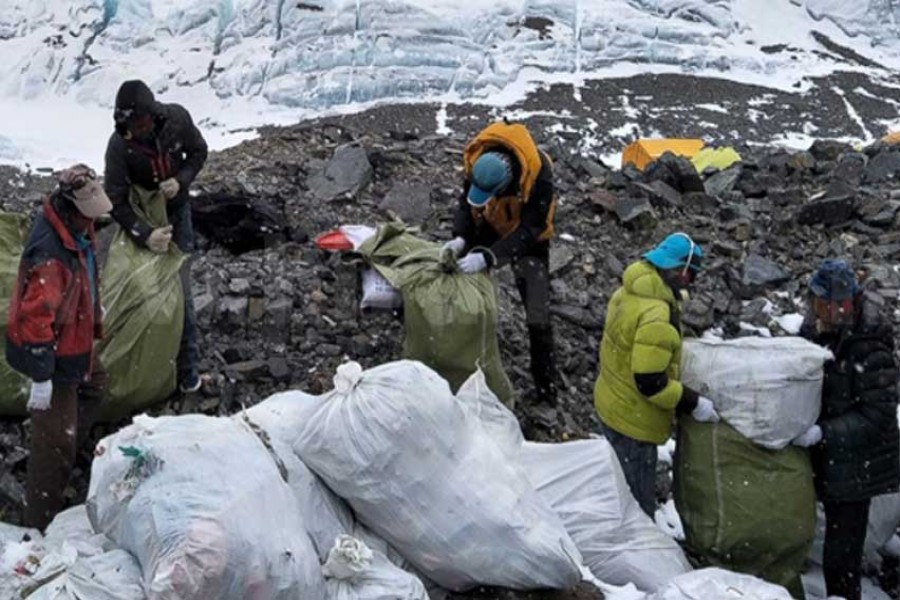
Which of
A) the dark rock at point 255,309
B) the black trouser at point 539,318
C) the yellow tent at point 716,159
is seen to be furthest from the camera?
the yellow tent at point 716,159

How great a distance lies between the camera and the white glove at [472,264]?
3.72 meters

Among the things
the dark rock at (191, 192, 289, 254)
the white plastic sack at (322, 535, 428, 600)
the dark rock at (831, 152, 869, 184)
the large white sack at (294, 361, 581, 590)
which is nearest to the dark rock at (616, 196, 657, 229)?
the dark rock at (831, 152, 869, 184)

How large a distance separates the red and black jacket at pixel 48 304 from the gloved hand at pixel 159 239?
1.84 ft

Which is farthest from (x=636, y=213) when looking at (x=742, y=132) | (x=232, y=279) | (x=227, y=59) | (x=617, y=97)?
(x=227, y=59)

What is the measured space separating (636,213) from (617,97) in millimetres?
19145

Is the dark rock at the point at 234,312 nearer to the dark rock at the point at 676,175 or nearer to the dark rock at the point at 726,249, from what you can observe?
the dark rock at the point at 726,249

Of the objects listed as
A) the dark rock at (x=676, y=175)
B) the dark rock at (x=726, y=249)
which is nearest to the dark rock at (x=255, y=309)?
the dark rock at (x=726, y=249)

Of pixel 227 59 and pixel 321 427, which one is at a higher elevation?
pixel 321 427

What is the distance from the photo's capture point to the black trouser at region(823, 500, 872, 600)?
3.25m

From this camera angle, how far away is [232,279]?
4.49 m

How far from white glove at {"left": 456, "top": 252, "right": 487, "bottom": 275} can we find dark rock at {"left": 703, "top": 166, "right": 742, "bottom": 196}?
11.5 ft

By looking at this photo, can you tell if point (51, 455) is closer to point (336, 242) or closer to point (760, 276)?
point (336, 242)

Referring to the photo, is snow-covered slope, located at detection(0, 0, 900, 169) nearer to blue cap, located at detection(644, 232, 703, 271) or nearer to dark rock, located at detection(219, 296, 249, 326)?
dark rock, located at detection(219, 296, 249, 326)

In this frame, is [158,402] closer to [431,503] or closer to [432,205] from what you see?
[431,503]
